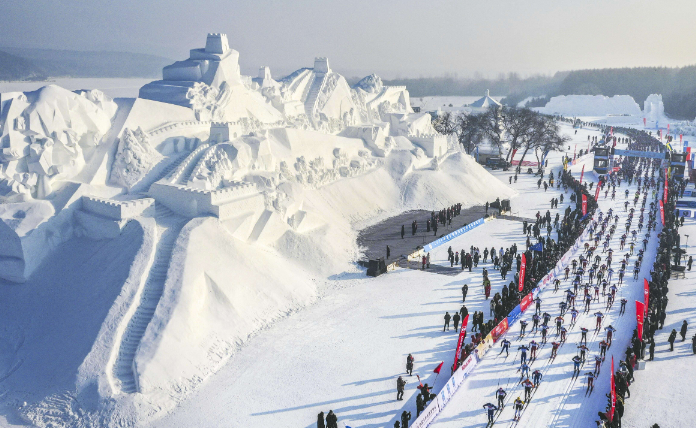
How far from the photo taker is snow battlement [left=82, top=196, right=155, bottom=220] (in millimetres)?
18500

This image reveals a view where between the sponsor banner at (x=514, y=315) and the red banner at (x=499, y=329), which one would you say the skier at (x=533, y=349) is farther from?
the sponsor banner at (x=514, y=315)

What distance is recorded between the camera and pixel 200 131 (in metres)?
27.5

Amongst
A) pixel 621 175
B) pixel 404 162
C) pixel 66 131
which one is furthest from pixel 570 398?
pixel 621 175

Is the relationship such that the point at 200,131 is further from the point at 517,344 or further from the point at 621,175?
the point at 621,175

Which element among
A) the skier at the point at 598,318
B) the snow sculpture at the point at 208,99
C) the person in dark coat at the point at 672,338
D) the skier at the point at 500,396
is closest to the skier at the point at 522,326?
the skier at the point at 598,318

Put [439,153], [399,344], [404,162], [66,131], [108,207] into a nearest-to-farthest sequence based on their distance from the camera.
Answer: [399,344], [108,207], [66,131], [404,162], [439,153]

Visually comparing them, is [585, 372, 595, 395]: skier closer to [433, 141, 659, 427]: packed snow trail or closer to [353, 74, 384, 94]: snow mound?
[433, 141, 659, 427]: packed snow trail

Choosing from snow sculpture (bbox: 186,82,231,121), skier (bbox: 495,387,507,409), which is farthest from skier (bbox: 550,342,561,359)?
snow sculpture (bbox: 186,82,231,121)

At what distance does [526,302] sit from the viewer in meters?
18.6

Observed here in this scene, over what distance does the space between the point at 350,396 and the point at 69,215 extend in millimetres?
12252

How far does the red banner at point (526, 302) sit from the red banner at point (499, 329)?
152cm

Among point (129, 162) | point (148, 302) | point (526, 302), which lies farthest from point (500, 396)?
point (129, 162)

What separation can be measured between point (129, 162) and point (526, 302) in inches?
636

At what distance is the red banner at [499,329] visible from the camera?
642 inches
